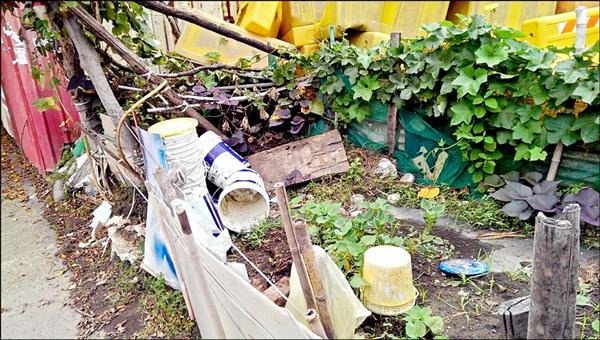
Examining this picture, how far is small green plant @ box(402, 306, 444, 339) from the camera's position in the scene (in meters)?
2.38

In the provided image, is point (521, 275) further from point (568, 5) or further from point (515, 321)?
point (568, 5)

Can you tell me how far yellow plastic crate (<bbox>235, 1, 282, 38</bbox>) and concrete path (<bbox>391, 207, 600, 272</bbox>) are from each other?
295 cm

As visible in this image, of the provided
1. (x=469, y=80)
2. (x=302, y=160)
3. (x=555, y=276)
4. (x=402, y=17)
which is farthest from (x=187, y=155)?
(x=402, y=17)

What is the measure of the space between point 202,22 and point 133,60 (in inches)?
40.1

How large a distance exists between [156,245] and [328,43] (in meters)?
2.77

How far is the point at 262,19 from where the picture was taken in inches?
217

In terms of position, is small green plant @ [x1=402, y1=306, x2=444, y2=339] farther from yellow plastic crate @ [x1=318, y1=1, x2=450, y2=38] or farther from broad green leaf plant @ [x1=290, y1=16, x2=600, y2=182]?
yellow plastic crate @ [x1=318, y1=1, x2=450, y2=38]

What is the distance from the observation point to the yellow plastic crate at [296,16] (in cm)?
491

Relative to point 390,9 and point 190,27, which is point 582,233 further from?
point 190,27

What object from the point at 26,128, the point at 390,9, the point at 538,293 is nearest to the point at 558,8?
the point at 390,9

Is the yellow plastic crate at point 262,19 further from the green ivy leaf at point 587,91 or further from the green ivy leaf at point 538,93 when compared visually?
the green ivy leaf at point 587,91

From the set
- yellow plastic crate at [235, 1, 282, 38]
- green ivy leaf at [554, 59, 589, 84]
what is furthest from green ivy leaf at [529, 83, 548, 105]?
yellow plastic crate at [235, 1, 282, 38]

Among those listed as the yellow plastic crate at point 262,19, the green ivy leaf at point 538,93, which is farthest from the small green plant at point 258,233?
the yellow plastic crate at point 262,19

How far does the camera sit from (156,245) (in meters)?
2.95
